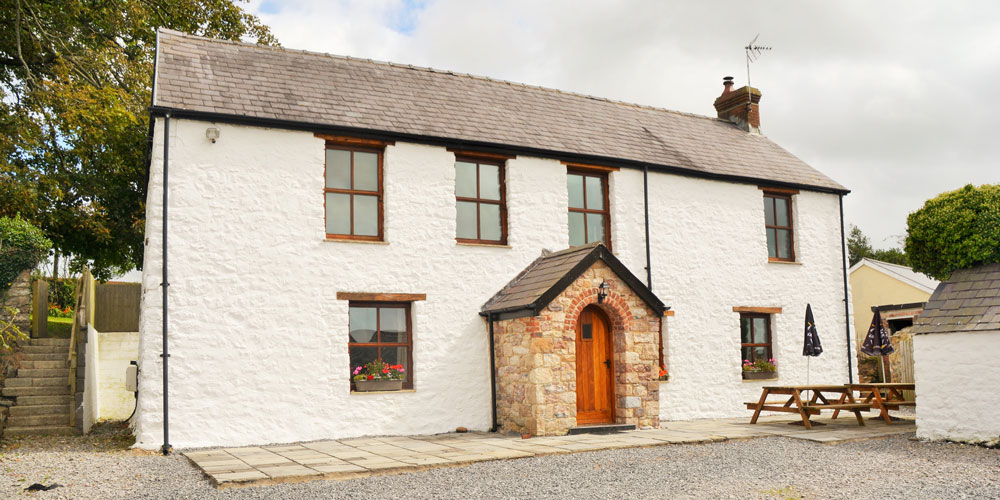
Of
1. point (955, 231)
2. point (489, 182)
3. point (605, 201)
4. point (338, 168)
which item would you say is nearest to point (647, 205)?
point (605, 201)

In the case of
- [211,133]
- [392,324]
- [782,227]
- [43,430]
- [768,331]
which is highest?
[211,133]

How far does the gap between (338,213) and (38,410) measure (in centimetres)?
633

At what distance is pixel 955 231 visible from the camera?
10820 mm

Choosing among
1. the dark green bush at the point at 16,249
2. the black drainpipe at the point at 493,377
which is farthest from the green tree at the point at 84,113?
the black drainpipe at the point at 493,377

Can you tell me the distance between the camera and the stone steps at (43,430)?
12.8 m

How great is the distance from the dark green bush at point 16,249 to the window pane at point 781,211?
1470 cm

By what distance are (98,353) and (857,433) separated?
1380 cm

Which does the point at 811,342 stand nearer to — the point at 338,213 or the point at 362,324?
the point at 362,324

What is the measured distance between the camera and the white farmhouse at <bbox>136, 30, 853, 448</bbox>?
11195mm

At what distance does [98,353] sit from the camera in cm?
1535

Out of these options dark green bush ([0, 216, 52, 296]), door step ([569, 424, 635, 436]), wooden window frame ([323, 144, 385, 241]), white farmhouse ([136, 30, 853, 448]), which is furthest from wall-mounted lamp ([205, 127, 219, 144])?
door step ([569, 424, 635, 436])

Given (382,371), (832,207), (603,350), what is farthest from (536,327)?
(832,207)

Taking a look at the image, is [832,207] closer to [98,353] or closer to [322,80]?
[322,80]

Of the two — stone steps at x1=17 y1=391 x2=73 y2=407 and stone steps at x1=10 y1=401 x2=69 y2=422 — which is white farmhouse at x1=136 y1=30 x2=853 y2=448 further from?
stone steps at x1=17 y1=391 x2=73 y2=407
